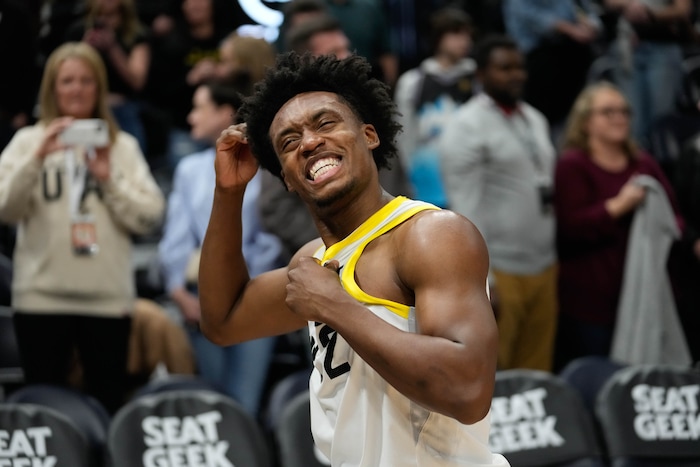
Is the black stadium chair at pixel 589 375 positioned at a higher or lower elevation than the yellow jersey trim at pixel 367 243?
lower

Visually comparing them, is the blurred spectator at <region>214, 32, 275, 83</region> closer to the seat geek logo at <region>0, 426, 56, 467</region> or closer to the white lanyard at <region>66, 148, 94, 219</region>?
the white lanyard at <region>66, 148, 94, 219</region>

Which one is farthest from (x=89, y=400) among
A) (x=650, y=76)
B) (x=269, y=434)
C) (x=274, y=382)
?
(x=650, y=76)

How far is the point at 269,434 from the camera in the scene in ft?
16.8

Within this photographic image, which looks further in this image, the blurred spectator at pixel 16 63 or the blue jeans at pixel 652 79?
the blue jeans at pixel 652 79

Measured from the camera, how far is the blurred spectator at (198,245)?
5855 millimetres

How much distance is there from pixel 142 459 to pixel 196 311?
1.30 m

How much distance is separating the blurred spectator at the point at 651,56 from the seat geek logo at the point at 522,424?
3.99 m

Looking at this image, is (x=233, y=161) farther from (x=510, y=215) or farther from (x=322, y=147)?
(x=510, y=215)

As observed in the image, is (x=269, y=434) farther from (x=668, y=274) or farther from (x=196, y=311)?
(x=668, y=274)

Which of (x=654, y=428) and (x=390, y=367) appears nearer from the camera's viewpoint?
(x=390, y=367)

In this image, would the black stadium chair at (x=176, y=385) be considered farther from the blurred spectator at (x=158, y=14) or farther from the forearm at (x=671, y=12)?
the forearm at (x=671, y=12)

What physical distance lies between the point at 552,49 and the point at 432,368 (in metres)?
6.39

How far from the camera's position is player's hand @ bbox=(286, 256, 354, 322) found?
8.86 feet

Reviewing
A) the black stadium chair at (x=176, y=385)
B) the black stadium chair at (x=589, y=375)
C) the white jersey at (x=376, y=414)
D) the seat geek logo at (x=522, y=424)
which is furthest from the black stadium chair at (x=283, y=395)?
the white jersey at (x=376, y=414)
